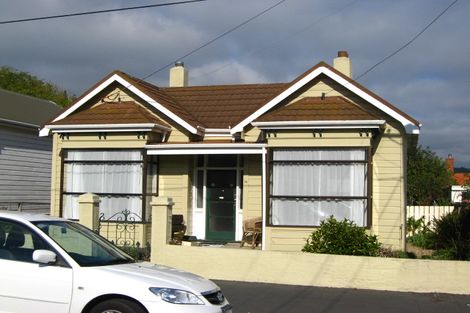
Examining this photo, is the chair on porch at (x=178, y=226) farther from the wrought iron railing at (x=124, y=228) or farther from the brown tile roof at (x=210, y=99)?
the brown tile roof at (x=210, y=99)

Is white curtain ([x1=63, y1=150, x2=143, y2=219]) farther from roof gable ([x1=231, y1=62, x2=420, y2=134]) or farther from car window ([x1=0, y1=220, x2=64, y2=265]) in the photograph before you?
car window ([x1=0, y1=220, x2=64, y2=265])

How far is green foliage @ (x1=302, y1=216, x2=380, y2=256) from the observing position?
1255cm

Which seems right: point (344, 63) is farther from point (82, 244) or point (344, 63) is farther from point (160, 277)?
point (160, 277)

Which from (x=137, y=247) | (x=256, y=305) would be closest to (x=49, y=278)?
(x=256, y=305)

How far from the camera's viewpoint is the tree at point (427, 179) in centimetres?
3641

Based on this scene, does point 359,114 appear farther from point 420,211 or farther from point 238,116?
point 420,211

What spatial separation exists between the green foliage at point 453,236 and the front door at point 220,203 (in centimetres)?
551

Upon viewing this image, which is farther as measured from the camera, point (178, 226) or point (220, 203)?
point (220, 203)

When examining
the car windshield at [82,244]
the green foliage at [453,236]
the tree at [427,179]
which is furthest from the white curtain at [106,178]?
the tree at [427,179]

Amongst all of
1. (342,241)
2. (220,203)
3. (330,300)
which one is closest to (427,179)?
(220,203)

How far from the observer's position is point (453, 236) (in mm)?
13992

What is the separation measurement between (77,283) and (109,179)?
10337 millimetres

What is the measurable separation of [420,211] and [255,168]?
10.2 metres

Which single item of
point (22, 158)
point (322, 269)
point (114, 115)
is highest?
point (114, 115)
